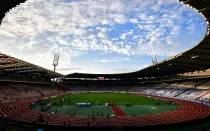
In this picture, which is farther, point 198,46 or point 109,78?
point 109,78

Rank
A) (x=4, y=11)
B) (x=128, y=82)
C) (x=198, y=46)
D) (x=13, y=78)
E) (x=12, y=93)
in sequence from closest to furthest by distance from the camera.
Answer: (x=4, y=11)
(x=198, y=46)
(x=12, y=93)
(x=13, y=78)
(x=128, y=82)

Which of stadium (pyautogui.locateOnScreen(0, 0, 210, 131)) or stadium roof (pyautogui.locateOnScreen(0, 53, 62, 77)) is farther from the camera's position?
stadium roof (pyautogui.locateOnScreen(0, 53, 62, 77))

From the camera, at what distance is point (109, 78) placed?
102 meters

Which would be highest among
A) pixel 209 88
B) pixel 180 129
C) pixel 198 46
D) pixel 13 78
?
Answer: pixel 198 46

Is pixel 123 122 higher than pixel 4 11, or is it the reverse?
pixel 4 11

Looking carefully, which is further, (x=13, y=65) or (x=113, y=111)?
(x=13, y=65)

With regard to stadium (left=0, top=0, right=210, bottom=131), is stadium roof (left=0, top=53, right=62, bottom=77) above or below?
above

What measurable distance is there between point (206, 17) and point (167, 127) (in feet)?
43.0

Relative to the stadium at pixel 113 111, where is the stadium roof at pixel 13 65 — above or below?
above

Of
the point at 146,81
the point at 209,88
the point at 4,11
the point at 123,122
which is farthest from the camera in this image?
the point at 146,81

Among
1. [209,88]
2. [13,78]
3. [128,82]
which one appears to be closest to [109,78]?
[128,82]

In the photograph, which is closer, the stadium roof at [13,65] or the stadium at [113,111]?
the stadium at [113,111]

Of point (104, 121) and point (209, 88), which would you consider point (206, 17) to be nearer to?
point (104, 121)

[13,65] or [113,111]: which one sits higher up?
[13,65]
